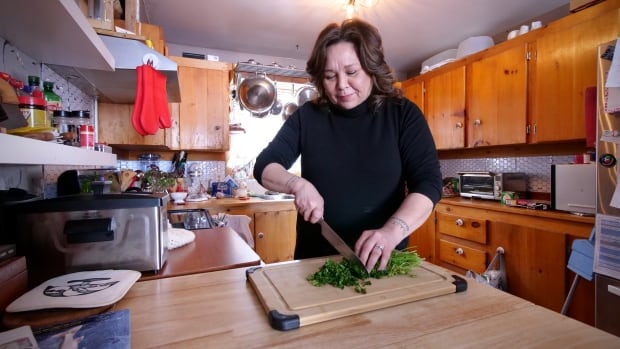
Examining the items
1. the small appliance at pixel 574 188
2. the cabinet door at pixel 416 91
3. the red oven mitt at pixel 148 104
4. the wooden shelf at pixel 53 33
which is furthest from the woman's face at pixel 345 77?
the cabinet door at pixel 416 91

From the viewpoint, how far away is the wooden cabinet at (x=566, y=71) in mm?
1824

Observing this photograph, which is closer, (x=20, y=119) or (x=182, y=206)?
(x=20, y=119)

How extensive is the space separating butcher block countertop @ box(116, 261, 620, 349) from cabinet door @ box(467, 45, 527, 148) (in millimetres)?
2064

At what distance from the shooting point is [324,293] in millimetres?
646

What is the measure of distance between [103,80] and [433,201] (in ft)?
5.25

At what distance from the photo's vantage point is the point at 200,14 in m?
2.42

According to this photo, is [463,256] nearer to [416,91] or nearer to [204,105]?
[416,91]

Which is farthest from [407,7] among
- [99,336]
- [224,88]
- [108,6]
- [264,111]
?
[99,336]

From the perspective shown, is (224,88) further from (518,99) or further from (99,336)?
(99,336)

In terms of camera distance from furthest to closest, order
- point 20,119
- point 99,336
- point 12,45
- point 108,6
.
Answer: point 108,6, point 12,45, point 20,119, point 99,336

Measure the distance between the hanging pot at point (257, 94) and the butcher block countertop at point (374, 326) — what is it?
2.37 meters

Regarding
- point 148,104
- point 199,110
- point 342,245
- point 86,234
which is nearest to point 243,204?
point 199,110

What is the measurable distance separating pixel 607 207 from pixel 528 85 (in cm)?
108

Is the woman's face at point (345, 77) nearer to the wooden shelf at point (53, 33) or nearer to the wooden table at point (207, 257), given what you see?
the wooden table at point (207, 257)
